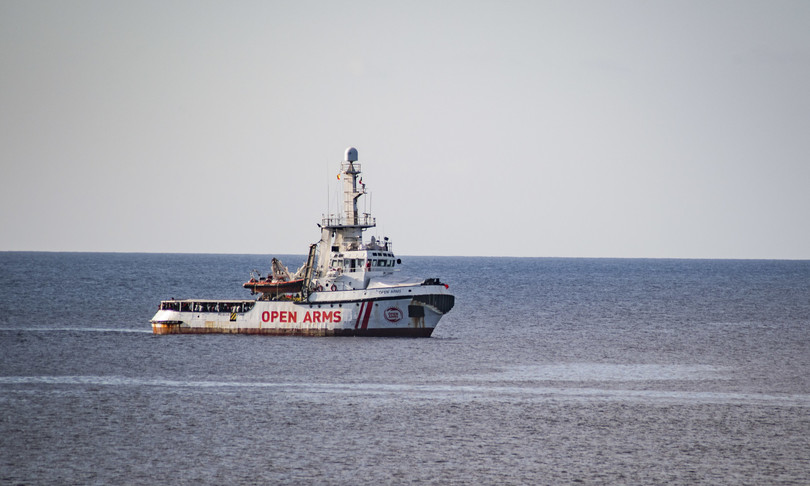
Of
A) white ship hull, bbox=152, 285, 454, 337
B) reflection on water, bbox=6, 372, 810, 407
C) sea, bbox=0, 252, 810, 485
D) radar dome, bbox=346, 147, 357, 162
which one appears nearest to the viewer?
sea, bbox=0, 252, 810, 485

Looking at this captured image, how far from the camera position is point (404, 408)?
5225 centimetres

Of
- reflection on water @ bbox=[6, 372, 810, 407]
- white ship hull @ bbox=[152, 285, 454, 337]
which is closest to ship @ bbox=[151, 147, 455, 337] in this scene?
white ship hull @ bbox=[152, 285, 454, 337]

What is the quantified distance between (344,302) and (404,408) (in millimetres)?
29011

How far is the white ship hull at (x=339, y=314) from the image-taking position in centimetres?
7950

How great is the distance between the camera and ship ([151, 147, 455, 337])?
262 feet

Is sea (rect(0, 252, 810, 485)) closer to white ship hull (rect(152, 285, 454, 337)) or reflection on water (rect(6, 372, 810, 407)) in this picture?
reflection on water (rect(6, 372, 810, 407))

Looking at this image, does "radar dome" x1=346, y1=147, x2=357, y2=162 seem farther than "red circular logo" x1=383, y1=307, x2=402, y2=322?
Yes

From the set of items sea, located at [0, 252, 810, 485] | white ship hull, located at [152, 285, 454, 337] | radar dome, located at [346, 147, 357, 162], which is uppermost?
radar dome, located at [346, 147, 357, 162]

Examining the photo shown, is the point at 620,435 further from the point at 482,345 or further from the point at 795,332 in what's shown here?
the point at 795,332

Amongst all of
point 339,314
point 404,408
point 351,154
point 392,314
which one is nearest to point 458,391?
point 404,408

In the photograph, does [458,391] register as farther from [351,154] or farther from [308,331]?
[351,154]

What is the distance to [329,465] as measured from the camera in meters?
40.3

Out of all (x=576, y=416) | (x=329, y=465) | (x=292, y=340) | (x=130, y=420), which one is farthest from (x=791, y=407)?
(x=292, y=340)

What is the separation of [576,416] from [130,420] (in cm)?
2354
